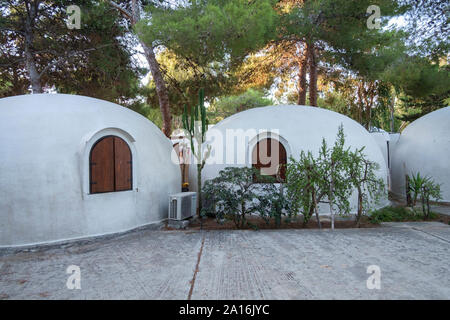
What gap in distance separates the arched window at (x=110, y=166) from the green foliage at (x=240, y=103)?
20.0 m

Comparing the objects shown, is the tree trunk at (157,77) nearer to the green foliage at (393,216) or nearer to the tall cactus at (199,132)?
the tall cactus at (199,132)

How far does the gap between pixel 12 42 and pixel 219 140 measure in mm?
11552

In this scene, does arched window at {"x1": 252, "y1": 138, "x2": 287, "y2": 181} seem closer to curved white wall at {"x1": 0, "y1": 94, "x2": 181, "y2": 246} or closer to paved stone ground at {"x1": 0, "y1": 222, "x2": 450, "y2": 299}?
paved stone ground at {"x1": 0, "y1": 222, "x2": 450, "y2": 299}

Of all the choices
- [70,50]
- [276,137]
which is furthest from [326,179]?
[70,50]

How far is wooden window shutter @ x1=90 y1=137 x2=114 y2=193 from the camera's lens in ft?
17.6

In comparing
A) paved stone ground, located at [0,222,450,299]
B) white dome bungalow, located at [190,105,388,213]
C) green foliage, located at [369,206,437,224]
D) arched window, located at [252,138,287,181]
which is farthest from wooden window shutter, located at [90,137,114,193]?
green foliage, located at [369,206,437,224]

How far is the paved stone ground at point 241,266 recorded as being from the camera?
3.30 m

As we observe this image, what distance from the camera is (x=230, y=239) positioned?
5555mm

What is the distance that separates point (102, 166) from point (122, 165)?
440 mm

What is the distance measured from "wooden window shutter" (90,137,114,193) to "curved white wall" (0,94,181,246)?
12cm

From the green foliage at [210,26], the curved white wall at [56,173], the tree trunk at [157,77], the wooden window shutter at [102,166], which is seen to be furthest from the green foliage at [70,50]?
the wooden window shutter at [102,166]

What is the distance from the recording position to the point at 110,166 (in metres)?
5.62

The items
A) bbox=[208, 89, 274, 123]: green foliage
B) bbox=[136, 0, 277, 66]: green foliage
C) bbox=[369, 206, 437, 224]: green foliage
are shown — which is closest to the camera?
bbox=[369, 206, 437, 224]: green foliage
